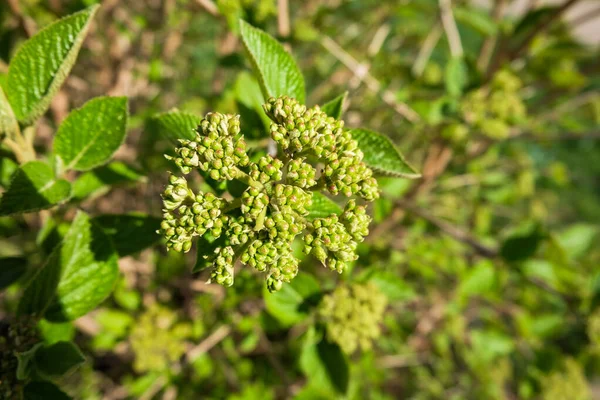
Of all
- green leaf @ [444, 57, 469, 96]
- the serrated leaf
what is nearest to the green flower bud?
the serrated leaf

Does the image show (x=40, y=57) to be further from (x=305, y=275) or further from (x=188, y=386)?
(x=188, y=386)

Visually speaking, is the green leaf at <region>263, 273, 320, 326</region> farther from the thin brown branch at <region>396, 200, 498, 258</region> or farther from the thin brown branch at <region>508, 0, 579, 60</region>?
the thin brown branch at <region>508, 0, 579, 60</region>

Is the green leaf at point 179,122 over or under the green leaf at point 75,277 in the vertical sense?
over

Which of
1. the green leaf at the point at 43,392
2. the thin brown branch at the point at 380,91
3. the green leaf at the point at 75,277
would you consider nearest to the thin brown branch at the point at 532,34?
the thin brown branch at the point at 380,91

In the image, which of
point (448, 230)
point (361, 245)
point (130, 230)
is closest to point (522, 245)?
point (448, 230)

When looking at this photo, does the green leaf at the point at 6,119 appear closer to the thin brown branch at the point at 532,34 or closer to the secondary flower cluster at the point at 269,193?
the secondary flower cluster at the point at 269,193

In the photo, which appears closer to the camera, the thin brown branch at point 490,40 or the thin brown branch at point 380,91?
the thin brown branch at point 380,91
